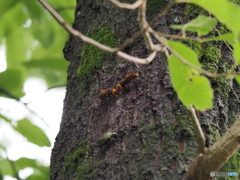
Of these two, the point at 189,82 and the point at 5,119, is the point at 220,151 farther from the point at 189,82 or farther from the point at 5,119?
the point at 5,119

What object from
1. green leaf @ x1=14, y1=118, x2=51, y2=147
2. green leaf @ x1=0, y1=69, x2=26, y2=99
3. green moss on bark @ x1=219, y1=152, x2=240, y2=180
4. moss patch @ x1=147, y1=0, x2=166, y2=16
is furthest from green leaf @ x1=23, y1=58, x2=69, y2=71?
green moss on bark @ x1=219, y1=152, x2=240, y2=180

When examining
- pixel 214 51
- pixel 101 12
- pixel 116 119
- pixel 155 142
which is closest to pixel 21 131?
pixel 116 119

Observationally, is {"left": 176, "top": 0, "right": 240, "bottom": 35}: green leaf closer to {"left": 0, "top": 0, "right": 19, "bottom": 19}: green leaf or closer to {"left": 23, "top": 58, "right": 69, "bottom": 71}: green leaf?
{"left": 23, "top": 58, "right": 69, "bottom": 71}: green leaf

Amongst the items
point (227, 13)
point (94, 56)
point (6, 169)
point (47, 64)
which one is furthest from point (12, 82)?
point (227, 13)

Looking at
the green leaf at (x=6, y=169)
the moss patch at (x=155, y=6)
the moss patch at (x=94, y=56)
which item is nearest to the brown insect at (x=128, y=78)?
the moss patch at (x=94, y=56)

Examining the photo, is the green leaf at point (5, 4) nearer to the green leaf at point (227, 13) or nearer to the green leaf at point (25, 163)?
the green leaf at point (25, 163)

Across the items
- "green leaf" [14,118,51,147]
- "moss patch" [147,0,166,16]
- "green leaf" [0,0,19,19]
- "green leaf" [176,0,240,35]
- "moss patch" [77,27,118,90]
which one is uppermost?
"green leaf" [0,0,19,19]
